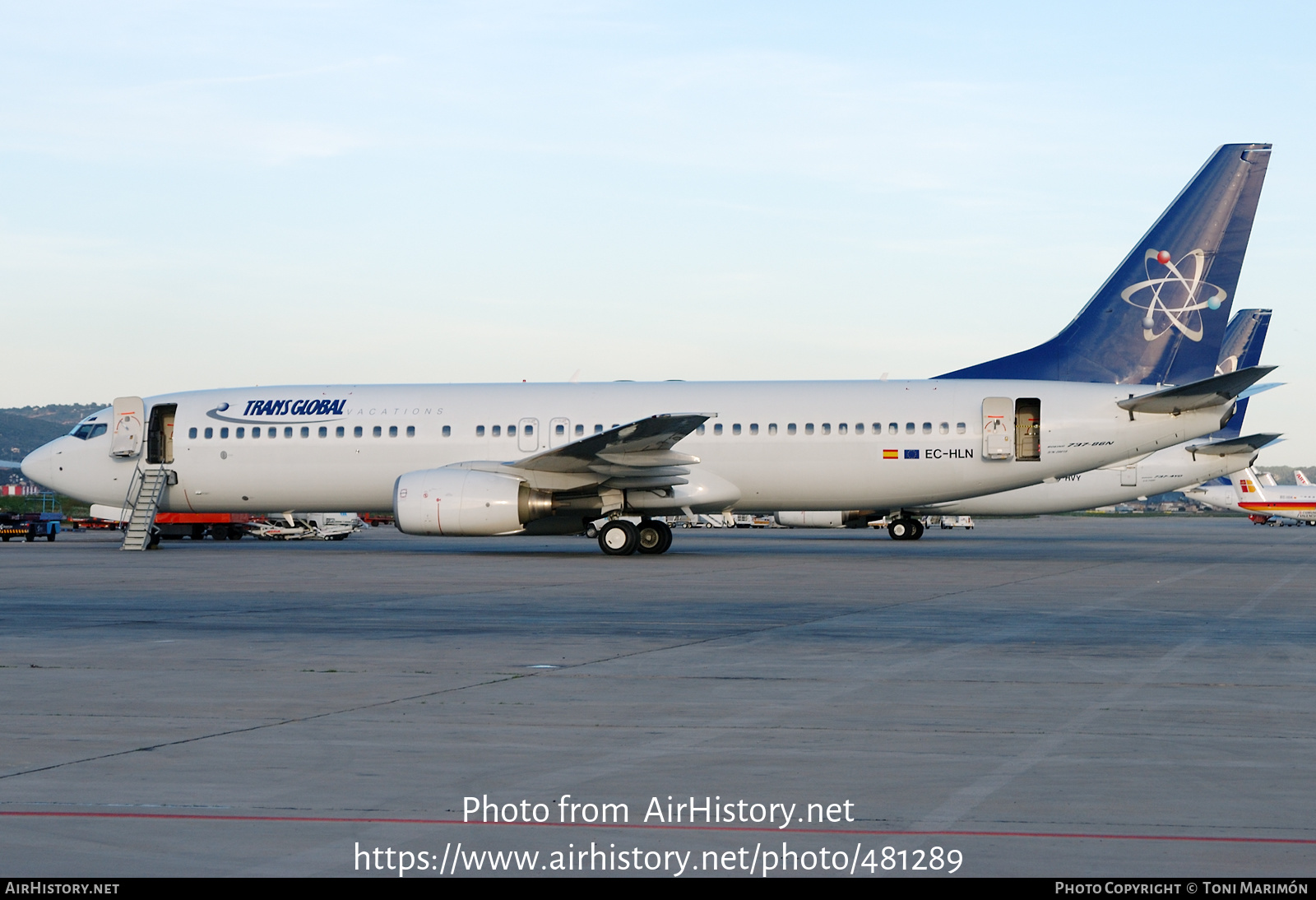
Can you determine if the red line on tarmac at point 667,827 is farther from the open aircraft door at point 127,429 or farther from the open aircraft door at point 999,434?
the open aircraft door at point 127,429

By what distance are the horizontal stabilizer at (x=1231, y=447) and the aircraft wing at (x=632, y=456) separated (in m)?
18.8

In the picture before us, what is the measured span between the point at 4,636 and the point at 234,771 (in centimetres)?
715

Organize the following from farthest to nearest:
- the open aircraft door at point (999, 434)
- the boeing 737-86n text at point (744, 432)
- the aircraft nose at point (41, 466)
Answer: the aircraft nose at point (41, 466), the open aircraft door at point (999, 434), the boeing 737-86n text at point (744, 432)

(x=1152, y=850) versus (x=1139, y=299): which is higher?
(x=1139, y=299)

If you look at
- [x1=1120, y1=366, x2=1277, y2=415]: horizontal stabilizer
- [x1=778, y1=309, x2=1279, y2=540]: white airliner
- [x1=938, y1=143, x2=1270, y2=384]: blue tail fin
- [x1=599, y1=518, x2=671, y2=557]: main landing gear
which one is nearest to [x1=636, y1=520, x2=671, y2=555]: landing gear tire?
[x1=599, y1=518, x2=671, y2=557]: main landing gear

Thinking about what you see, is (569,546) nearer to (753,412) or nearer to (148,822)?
(753,412)

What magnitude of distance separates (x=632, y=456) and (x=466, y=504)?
3459 mm

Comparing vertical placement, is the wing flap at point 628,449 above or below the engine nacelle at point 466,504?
above

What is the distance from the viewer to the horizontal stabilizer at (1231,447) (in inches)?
1483

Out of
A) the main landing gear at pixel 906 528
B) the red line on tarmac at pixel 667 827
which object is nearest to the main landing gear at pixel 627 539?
the main landing gear at pixel 906 528

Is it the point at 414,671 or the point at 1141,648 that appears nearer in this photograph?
the point at 414,671

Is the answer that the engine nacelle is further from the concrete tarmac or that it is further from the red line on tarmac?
the red line on tarmac
